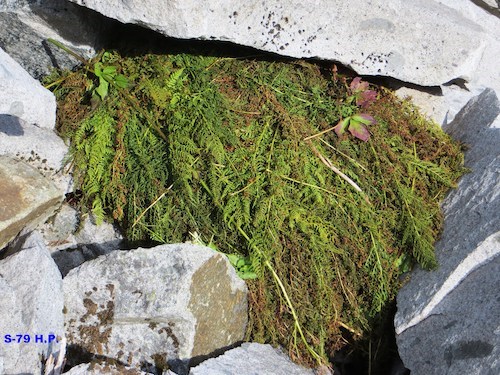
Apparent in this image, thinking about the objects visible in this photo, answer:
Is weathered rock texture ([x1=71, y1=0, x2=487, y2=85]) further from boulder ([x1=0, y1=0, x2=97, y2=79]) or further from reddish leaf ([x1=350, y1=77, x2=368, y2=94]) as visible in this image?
boulder ([x1=0, y1=0, x2=97, y2=79])

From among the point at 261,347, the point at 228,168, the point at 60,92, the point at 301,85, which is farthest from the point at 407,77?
the point at 60,92

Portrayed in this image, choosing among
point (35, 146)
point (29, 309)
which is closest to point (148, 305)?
point (29, 309)

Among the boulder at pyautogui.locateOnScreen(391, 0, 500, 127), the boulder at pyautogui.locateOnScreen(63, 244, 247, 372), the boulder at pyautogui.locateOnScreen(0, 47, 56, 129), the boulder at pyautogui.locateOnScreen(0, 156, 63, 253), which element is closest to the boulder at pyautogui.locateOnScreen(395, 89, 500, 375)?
the boulder at pyautogui.locateOnScreen(391, 0, 500, 127)

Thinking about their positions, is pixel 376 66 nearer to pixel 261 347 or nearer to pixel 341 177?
pixel 341 177

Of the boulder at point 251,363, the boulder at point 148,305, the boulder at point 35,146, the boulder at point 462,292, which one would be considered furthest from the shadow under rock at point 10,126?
the boulder at point 462,292

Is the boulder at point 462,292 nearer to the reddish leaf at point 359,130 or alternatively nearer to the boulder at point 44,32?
the reddish leaf at point 359,130

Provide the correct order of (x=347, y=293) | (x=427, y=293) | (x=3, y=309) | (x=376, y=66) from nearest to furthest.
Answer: (x=3, y=309)
(x=427, y=293)
(x=347, y=293)
(x=376, y=66)
